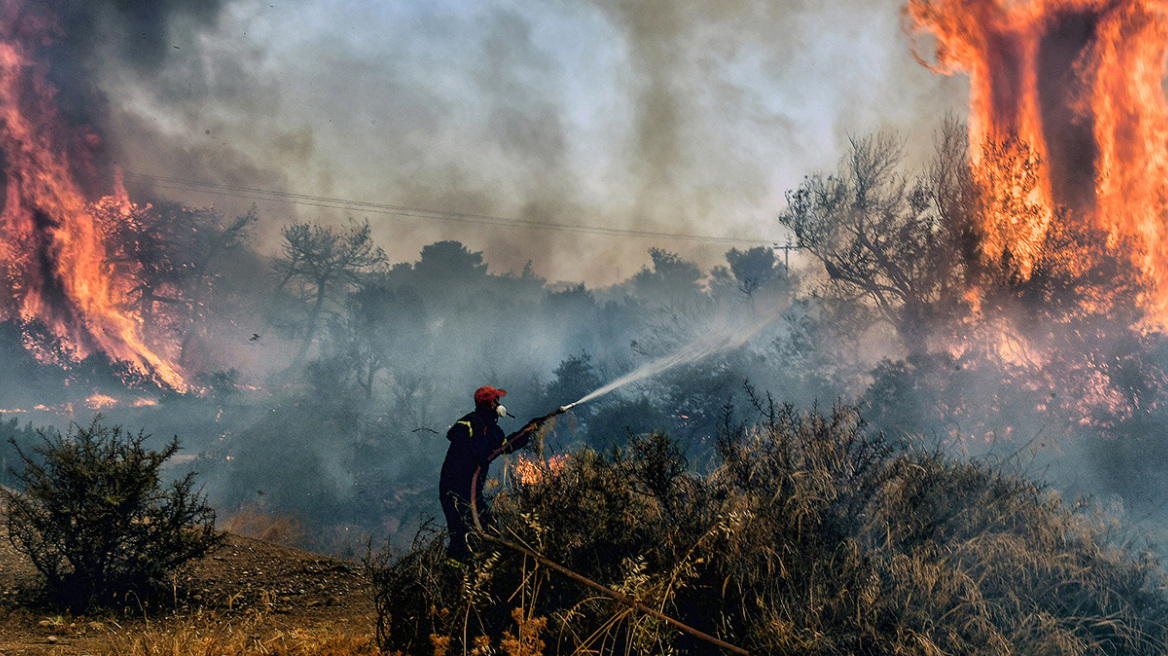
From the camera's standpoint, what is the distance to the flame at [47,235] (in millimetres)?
31938

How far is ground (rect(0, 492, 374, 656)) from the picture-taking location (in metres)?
5.22

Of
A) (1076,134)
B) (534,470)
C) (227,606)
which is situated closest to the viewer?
(534,470)

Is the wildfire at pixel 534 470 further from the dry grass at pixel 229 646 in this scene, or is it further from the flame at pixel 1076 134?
the flame at pixel 1076 134

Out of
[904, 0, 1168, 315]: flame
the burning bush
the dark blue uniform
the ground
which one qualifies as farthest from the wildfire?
[904, 0, 1168, 315]: flame

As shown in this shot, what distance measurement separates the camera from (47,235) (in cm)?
3256

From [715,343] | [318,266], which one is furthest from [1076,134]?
[318,266]

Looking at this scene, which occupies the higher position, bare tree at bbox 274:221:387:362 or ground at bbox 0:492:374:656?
bare tree at bbox 274:221:387:362

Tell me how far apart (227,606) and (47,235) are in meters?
36.5

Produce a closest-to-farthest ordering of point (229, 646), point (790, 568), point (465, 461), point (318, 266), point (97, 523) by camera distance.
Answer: point (790, 568)
point (229, 646)
point (97, 523)
point (465, 461)
point (318, 266)

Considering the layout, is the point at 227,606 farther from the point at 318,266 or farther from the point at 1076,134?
the point at 318,266

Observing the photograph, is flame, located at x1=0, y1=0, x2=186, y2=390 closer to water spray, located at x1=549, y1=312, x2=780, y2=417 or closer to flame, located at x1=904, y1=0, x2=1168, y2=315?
water spray, located at x1=549, y1=312, x2=780, y2=417

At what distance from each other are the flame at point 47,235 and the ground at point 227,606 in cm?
3317

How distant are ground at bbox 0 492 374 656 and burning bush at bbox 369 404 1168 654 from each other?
170 cm

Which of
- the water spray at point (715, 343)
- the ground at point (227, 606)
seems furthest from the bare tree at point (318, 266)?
the ground at point (227, 606)
